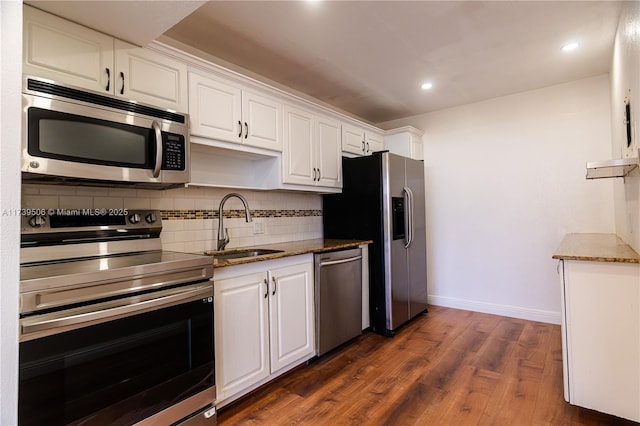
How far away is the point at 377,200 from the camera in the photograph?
10.2 ft

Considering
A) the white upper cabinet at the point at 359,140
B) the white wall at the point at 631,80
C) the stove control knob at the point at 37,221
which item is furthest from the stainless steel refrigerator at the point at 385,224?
the stove control knob at the point at 37,221

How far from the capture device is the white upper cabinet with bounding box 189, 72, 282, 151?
204cm

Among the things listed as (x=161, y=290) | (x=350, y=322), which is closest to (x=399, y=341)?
(x=350, y=322)

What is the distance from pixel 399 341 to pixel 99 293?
8.06 feet

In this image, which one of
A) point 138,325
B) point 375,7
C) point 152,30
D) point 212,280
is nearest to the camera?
point 138,325

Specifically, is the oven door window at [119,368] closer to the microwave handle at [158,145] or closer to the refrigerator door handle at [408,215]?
the microwave handle at [158,145]

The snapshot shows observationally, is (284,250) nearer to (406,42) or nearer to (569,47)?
(406,42)

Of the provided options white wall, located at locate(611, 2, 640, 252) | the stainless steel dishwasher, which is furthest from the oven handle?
white wall, located at locate(611, 2, 640, 252)

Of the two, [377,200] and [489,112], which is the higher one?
[489,112]

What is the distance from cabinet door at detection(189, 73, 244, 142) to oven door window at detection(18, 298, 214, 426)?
3.56 ft

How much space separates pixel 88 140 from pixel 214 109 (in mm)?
788

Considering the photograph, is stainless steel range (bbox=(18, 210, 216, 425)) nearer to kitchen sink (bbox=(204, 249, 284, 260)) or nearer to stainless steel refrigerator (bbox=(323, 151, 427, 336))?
kitchen sink (bbox=(204, 249, 284, 260))

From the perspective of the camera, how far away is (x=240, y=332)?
1975 mm

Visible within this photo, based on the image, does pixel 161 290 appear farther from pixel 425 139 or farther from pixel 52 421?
pixel 425 139
